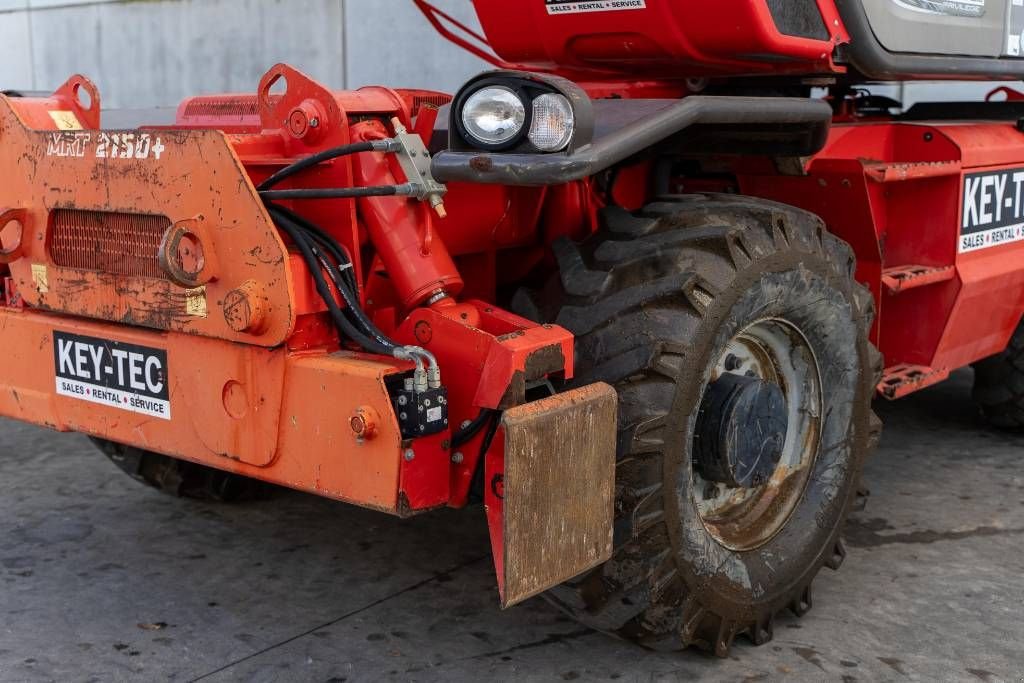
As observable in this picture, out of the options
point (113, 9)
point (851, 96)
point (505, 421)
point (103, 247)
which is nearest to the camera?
point (505, 421)

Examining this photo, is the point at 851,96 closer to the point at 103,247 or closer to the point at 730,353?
the point at 730,353

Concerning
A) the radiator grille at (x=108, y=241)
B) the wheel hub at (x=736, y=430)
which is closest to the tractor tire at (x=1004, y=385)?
the wheel hub at (x=736, y=430)

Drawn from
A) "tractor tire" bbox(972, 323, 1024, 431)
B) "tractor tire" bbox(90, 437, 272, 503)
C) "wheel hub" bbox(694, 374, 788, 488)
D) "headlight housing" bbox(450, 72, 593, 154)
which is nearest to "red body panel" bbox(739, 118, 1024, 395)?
"tractor tire" bbox(972, 323, 1024, 431)

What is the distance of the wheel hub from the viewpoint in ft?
10.4

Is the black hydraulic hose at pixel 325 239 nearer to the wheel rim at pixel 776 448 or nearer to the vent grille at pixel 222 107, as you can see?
the vent grille at pixel 222 107

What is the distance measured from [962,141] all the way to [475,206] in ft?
6.71

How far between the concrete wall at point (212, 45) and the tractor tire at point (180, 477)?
4.27 meters

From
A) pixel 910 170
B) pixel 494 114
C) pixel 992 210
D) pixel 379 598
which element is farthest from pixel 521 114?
pixel 992 210

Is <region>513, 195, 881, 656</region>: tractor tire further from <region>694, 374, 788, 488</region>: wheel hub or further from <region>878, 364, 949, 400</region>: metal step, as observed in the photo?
<region>878, 364, 949, 400</region>: metal step

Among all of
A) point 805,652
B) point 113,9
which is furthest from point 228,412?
point 113,9

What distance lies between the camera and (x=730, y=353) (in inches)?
134

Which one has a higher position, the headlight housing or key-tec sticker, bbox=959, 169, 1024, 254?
the headlight housing

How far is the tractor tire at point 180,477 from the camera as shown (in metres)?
4.37

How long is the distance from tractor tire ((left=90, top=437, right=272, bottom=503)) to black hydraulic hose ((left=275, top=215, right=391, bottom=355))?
1.73 meters
